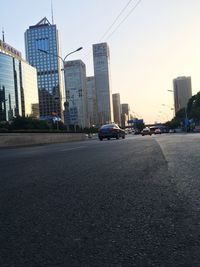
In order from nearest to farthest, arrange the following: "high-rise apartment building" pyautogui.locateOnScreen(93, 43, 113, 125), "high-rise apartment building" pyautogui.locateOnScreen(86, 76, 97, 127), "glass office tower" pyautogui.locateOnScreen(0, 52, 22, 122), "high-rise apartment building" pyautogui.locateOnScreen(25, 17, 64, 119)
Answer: "high-rise apartment building" pyautogui.locateOnScreen(25, 17, 64, 119) → "high-rise apartment building" pyautogui.locateOnScreen(93, 43, 113, 125) → "high-rise apartment building" pyautogui.locateOnScreen(86, 76, 97, 127) → "glass office tower" pyautogui.locateOnScreen(0, 52, 22, 122)

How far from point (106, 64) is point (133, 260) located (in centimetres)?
9525

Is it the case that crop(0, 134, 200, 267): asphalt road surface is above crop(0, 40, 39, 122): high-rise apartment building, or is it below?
below

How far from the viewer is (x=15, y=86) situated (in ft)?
516

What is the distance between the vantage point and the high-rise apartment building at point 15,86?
14762 cm

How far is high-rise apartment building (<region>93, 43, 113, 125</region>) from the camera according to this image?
79000 millimetres

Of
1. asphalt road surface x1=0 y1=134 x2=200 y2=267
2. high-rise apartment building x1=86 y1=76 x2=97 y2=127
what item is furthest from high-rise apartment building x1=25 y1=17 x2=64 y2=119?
asphalt road surface x1=0 y1=134 x2=200 y2=267

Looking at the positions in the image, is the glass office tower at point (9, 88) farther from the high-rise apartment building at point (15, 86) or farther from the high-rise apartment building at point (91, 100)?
the high-rise apartment building at point (91, 100)

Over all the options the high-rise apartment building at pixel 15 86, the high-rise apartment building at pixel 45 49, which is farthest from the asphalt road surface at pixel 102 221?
the high-rise apartment building at pixel 15 86

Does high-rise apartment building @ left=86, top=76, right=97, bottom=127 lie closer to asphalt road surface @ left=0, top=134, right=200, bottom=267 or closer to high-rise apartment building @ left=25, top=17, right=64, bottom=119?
high-rise apartment building @ left=25, top=17, right=64, bottom=119

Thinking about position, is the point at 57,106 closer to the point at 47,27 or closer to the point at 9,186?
the point at 47,27

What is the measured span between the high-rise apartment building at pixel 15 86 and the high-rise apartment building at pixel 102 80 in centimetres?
2632

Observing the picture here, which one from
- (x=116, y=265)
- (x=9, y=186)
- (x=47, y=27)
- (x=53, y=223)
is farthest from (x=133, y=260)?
(x=47, y=27)

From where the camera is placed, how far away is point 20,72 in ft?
524

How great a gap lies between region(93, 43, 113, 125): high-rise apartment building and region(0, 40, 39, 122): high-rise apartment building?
26.3 metres
